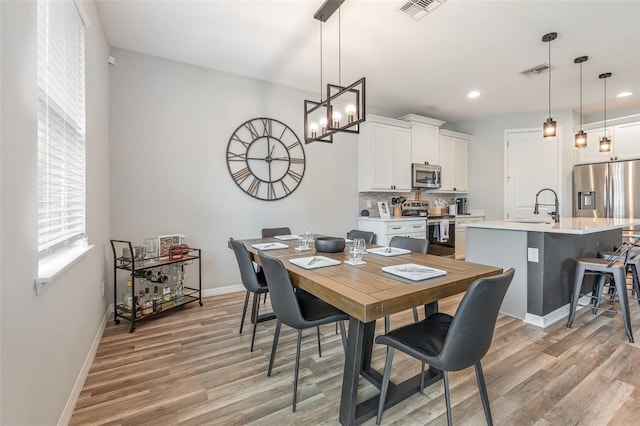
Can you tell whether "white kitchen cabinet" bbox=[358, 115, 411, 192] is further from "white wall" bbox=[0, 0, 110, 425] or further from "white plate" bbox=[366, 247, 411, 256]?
"white wall" bbox=[0, 0, 110, 425]

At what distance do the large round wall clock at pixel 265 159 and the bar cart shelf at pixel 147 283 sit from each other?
3.60ft

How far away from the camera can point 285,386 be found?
184cm

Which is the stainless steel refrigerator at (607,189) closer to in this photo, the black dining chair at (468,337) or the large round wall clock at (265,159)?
the large round wall clock at (265,159)

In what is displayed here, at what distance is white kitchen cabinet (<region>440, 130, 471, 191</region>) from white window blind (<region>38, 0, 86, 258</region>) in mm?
5314

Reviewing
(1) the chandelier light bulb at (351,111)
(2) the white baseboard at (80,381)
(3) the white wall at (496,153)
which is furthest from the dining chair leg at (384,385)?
(3) the white wall at (496,153)

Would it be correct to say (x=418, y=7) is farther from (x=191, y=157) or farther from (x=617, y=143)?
(x=617, y=143)

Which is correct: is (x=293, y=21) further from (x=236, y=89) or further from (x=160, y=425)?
(x=160, y=425)

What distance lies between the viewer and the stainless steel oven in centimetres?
508

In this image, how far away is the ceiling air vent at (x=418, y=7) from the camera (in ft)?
7.83

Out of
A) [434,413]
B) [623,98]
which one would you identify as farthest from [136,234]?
[623,98]

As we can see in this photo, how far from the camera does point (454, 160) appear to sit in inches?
228

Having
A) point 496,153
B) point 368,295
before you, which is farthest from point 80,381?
point 496,153

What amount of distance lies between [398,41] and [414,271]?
2466 mm

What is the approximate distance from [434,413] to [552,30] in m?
3.43
